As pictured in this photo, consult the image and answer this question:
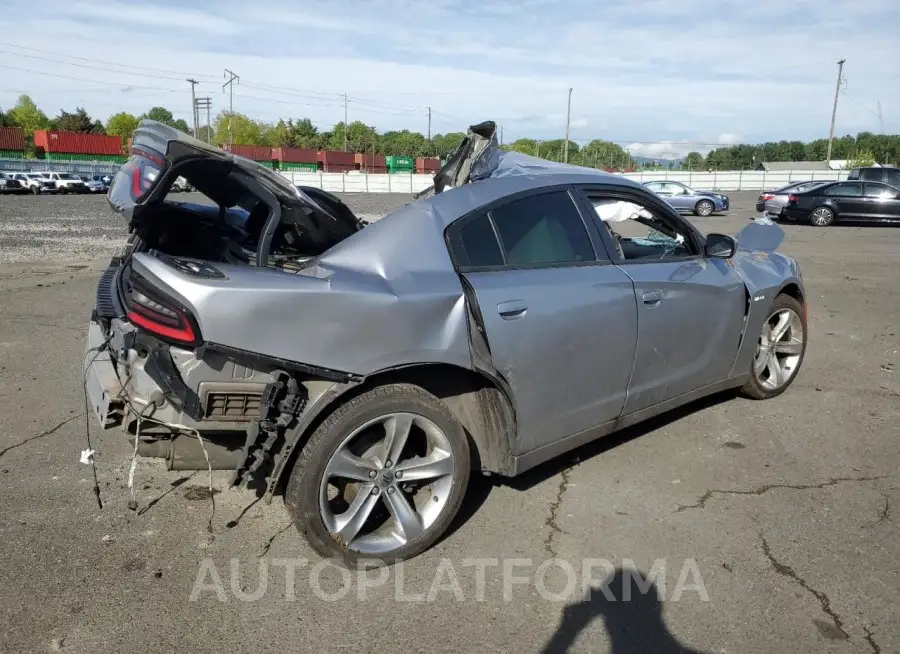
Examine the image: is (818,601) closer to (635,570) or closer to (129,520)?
(635,570)

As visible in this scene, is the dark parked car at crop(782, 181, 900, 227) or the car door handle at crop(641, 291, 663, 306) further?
the dark parked car at crop(782, 181, 900, 227)

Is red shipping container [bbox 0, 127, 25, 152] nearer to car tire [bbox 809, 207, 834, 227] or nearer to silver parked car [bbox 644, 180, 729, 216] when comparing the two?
silver parked car [bbox 644, 180, 729, 216]

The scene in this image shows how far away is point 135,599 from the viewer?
2.89 metres

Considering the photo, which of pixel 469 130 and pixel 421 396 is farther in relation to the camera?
pixel 469 130

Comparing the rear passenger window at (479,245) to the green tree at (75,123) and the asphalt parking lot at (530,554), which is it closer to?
the asphalt parking lot at (530,554)

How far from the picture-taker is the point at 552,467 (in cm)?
418

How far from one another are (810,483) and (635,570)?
56.5 inches

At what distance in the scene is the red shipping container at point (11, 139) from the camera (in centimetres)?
7200

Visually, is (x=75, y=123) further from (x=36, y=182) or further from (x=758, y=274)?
(x=758, y=274)

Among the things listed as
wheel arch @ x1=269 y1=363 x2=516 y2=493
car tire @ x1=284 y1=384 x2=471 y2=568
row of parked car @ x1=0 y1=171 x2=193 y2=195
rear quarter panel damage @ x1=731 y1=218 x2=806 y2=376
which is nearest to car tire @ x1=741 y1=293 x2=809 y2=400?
rear quarter panel damage @ x1=731 y1=218 x2=806 y2=376

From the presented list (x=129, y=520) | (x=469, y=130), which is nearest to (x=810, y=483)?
(x=469, y=130)

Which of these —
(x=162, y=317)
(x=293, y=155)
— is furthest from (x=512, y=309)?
(x=293, y=155)

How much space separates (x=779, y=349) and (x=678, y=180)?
192 ft

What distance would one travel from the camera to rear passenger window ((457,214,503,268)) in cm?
335
